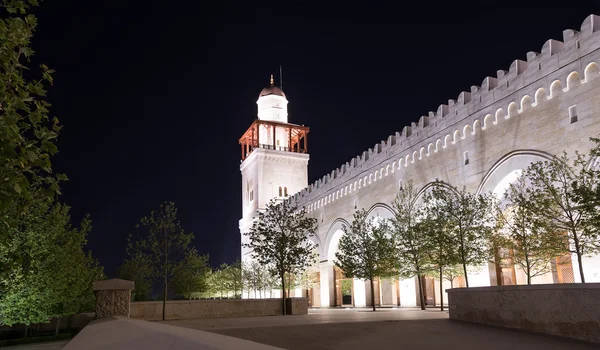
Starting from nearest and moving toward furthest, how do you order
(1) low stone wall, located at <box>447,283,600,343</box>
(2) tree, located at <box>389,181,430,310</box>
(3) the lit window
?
(1) low stone wall, located at <box>447,283,600,343</box> < (3) the lit window < (2) tree, located at <box>389,181,430,310</box>

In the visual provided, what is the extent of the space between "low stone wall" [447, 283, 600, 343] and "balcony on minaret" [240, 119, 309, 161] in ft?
152

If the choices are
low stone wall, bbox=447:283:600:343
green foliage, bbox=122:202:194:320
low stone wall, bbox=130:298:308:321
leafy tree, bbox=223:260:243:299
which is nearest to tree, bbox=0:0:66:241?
low stone wall, bbox=447:283:600:343

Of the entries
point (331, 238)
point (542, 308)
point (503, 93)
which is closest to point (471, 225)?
point (503, 93)

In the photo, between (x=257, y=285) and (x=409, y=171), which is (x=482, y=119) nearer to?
(x=409, y=171)

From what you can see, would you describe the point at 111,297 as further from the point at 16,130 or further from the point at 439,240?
the point at 439,240

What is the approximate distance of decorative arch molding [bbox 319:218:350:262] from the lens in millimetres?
38688

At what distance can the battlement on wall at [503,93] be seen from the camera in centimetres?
1860

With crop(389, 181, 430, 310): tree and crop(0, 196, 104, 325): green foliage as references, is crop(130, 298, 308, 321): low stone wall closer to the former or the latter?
crop(0, 196, 104, 325): green foliage

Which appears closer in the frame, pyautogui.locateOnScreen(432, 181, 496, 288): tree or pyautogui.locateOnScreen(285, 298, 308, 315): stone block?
pyautogui.locateOnScreen(432, 181, 496, 288): tree

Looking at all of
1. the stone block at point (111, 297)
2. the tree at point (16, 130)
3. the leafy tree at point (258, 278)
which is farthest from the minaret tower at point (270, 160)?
the tree at point (16, 130)

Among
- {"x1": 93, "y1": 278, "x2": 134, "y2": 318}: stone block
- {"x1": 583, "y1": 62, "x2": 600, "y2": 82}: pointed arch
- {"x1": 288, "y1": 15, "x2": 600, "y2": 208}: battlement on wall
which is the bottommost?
{"x1": 93, "y1": 278, "x2": 134, "y2": 318}: stone block

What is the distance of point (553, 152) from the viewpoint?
19.2 meters

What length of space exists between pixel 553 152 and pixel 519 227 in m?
3.84

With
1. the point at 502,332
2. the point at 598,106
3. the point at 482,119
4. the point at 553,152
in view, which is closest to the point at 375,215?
the point at 482,119
